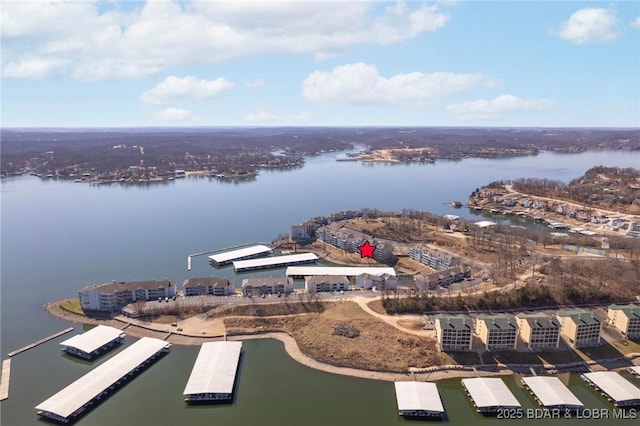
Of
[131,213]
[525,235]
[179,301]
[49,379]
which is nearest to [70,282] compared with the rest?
[179,301]

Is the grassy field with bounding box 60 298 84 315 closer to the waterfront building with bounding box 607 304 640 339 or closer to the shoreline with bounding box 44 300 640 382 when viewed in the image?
the shoreline with bounding box 44 300 640 382

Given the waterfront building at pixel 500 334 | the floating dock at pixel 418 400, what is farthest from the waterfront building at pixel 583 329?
the floating dock at pixel 418 400

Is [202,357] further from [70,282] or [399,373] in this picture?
[70,282]

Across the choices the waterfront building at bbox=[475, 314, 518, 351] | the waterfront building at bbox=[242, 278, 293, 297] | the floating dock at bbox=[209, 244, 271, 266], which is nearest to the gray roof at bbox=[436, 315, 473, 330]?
the waterfront building at bbox=[475, 314, 518, 351]

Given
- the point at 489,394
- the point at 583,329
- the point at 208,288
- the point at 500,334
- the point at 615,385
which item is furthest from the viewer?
the point at 208,288

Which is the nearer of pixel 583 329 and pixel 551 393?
pixel 551 393

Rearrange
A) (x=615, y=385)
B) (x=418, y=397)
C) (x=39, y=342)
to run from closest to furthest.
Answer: (x=418, y=397) → (x=615, y=385) → (x=39, y=342)

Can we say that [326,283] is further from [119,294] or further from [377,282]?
[119,294]

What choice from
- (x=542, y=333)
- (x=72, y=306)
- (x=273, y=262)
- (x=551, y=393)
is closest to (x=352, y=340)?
(x=551, y=393)
